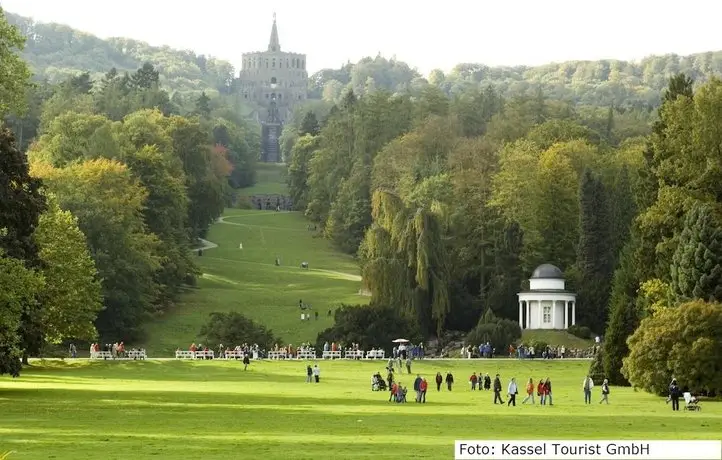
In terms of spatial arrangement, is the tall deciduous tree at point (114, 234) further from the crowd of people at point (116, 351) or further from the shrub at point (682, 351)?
the shrub at point (682, 351)

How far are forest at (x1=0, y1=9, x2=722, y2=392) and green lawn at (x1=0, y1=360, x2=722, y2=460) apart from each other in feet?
13.7

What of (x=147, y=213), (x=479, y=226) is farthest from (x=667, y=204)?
(x=147, y=213)

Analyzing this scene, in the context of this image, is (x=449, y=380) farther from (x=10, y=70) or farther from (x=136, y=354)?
(x=136, y=354)

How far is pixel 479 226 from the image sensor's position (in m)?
124

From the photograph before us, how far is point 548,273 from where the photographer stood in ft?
370

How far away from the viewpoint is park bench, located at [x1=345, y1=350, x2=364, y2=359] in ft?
323

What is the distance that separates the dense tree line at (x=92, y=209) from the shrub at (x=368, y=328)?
500 inches

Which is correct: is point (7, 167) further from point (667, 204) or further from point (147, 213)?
point (147, 213)

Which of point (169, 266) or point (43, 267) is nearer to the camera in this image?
point (43, 267)

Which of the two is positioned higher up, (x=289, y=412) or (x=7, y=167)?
(x=7, y=167)

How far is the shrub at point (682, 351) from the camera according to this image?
68.2 m

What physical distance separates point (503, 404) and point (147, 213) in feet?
230
